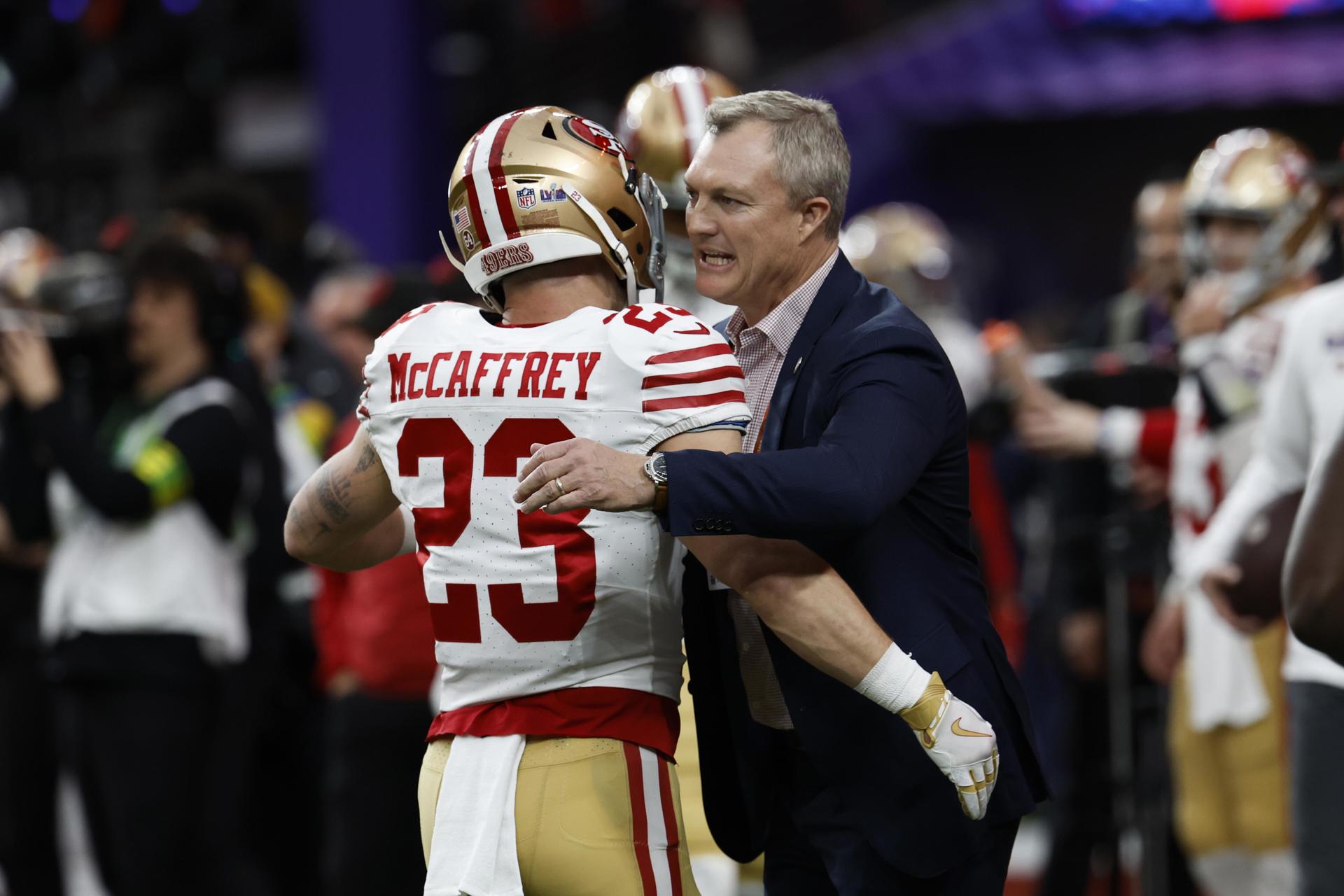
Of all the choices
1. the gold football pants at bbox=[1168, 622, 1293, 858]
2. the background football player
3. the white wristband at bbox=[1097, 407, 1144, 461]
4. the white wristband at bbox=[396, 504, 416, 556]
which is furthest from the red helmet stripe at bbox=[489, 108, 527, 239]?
the white wristband at bbox=[1097, 407, 1144, 461]

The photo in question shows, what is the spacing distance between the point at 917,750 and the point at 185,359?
2.87 m

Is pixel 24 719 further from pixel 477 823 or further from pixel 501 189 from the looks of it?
pixel 501 189

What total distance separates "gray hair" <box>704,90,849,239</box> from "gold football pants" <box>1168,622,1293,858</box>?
232 centimetres

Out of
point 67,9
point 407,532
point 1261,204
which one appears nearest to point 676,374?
point 407,532

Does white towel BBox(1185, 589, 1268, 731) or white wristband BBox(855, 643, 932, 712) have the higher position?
white wristband BBox(855, 643, 932, 712)

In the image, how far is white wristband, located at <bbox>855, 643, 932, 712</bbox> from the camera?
2443 millimetres

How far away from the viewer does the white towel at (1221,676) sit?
14.5ft

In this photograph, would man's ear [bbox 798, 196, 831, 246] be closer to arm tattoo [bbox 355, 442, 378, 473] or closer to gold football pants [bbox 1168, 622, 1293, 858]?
arm tattoo [bbox 355, 442, 378, 473]

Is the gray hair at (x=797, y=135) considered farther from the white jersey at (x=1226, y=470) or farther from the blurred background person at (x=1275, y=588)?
the white jersey at (x=1226, y=470)

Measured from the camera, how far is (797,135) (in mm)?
2668

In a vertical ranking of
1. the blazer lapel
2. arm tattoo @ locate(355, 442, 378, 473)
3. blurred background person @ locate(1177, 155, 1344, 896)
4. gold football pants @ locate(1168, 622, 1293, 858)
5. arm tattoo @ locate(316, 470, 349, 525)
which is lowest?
gold football pants @ locate(1168, 622, 1293, 858)

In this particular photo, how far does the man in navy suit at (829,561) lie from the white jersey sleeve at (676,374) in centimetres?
3

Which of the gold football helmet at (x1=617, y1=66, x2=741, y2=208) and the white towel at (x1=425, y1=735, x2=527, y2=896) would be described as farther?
the gold football helmet at (x1=617, y1=66, x2=741, y2=208)

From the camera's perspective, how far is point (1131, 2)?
11.2m
